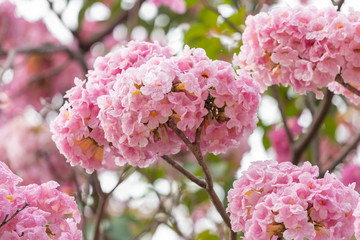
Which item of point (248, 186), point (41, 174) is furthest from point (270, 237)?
point (41, 174)

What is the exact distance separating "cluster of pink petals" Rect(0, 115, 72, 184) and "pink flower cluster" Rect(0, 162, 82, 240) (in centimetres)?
167

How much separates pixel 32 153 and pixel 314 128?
1415mm

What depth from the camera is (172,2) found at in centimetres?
254

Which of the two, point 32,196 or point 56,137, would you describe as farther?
point 56,137

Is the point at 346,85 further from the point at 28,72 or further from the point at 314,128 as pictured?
the point at 28,72

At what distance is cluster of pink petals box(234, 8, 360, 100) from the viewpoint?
→ 3.99 feet

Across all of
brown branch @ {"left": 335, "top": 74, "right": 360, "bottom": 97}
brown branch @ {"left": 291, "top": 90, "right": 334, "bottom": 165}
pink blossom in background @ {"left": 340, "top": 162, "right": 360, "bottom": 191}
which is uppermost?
brown branch @ {"left": 335, "top": 74, "right": 360, "bottom": 97}

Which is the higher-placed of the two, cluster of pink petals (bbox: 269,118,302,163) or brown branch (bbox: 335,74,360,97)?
brown branch (bbox: 335,74,360,97)

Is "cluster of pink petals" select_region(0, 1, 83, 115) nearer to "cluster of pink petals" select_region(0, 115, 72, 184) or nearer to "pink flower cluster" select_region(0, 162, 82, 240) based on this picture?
"cluster of pink petals" select_region(0, 115, 72, 184)

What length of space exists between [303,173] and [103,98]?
14.7 inches

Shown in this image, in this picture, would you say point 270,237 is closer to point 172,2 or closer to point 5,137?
point 172,2

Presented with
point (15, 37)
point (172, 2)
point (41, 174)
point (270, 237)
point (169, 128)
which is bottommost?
point (41, 174)

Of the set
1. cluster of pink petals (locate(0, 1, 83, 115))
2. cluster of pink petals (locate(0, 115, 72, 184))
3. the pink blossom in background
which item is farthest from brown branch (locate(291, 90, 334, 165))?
cluster of pink petals (locate(0, 1, 83, 115))

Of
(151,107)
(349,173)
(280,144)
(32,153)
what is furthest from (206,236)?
(151,107)
